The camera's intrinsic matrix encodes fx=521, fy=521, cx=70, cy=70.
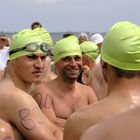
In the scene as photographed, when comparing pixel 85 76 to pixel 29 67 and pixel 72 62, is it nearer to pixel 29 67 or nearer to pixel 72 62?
pixel 72 62

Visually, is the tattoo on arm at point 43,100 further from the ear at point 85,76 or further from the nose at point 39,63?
the ear at point 85,76

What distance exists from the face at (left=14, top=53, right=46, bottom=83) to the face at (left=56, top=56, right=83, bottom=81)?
87 cm

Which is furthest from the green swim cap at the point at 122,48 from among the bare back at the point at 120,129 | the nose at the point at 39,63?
the nose at the point at 39,63

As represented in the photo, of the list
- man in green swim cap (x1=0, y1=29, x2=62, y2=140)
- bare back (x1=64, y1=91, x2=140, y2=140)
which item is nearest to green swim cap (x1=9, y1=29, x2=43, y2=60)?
man in green swim cap (x1=0, y1=29, x2=62, y2=140)

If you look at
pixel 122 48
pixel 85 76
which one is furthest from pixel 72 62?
pixel 122 48

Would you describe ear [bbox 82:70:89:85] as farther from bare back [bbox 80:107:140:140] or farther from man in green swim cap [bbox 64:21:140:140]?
bare back [bbox 80:107:140:140]

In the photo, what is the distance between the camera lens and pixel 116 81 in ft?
9.30

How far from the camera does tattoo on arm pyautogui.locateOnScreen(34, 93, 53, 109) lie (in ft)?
16.3

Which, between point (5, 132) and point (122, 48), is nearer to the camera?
point (5, 132)

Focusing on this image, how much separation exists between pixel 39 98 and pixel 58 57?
0.63 meters

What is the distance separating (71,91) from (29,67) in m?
1.18

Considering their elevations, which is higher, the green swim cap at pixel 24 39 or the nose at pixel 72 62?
the green swim cap at pixel 24 39

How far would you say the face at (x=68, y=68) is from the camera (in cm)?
531

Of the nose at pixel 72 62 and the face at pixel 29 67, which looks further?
the nose at pixel 72 62
